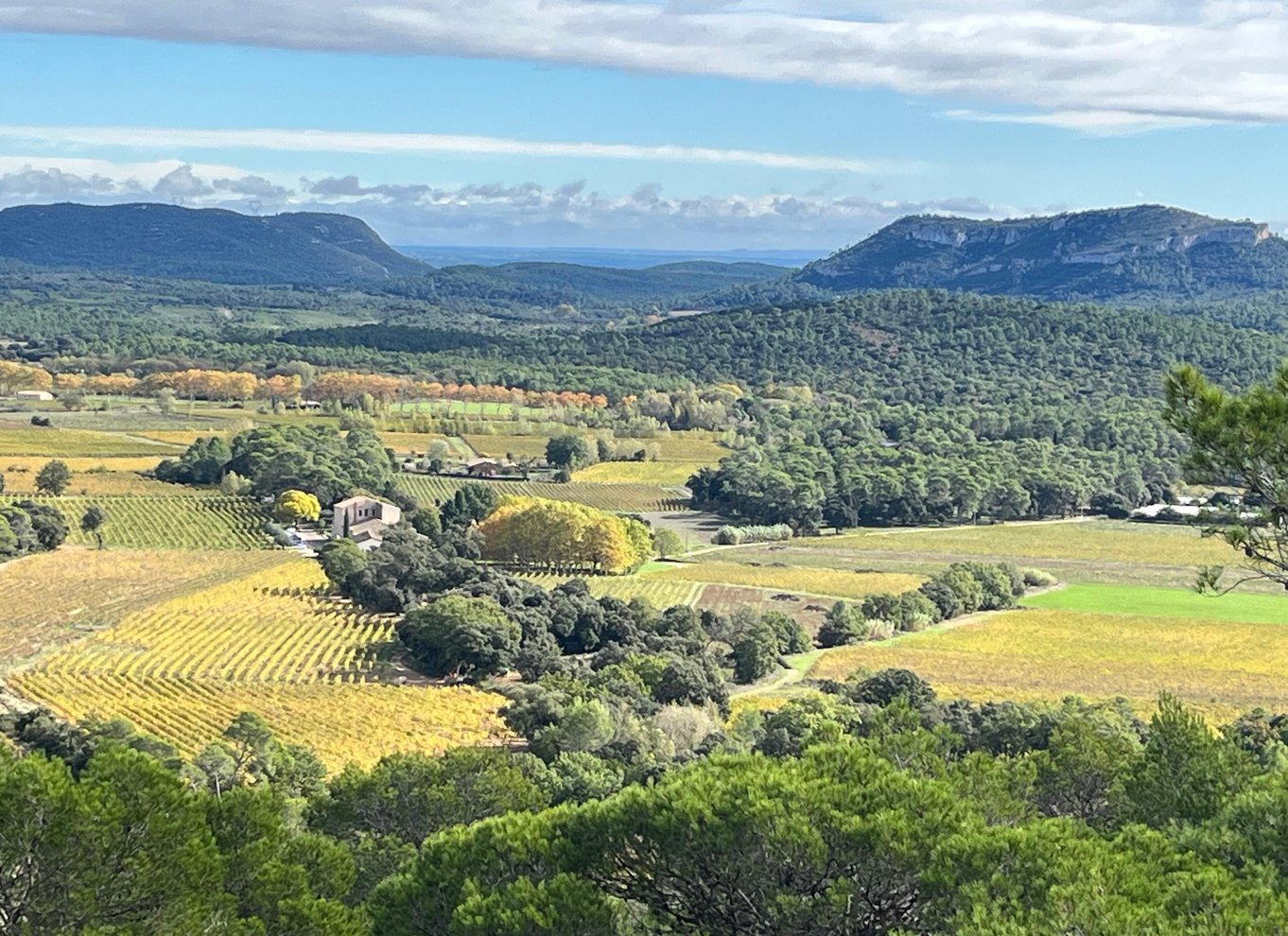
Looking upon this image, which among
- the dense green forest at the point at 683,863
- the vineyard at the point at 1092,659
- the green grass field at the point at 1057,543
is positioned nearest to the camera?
the dense green forest at the point at 683,863

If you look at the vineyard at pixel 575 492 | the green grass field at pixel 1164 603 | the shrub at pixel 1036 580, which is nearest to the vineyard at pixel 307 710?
the green grass field at pixel 1164 603

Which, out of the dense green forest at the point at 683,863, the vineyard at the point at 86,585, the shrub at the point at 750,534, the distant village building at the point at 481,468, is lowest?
the shrub at the point at 750,534

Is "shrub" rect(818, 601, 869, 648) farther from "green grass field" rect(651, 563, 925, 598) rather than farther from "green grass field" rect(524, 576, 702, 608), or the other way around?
"green grass field" rect(651, 563, 925, 598)

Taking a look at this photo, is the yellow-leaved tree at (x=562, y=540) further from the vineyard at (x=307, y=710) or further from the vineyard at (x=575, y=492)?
the vineyard at (x=307, y=710)

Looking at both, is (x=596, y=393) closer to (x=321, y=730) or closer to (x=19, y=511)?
(x=19, y=511)

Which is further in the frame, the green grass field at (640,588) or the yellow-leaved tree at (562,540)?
the yellow-leaved tree at (562,540)

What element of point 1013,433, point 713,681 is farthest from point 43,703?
point 1013,433

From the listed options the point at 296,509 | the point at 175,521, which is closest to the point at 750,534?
the point at 296,509
